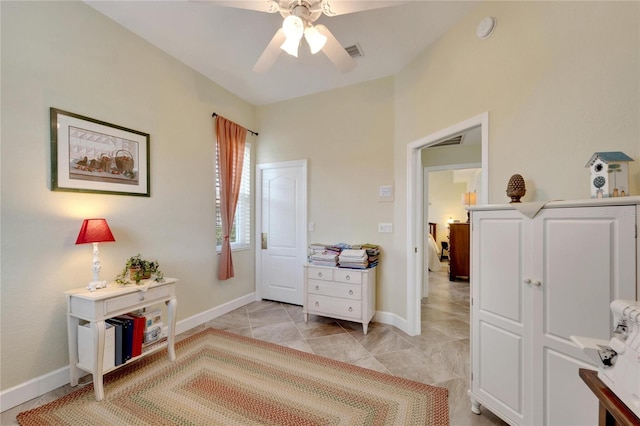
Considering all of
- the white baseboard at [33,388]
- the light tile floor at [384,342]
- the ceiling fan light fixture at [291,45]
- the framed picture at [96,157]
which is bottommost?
the light tile floor at [384,342]

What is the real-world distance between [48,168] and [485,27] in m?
3.57

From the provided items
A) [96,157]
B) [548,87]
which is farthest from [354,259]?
[96,157]

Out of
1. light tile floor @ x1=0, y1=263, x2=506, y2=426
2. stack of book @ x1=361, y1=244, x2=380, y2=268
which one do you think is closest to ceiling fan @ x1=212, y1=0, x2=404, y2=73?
stack of book @ x1=361, y1=244, x2=380, y2=268

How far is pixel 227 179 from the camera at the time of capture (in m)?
3.47

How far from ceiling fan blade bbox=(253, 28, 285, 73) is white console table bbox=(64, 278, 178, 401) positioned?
2.05m

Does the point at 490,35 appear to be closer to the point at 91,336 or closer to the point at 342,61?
the point at 342,61

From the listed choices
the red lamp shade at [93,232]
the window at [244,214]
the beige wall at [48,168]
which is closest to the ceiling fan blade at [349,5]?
the beige wall at [48,168]

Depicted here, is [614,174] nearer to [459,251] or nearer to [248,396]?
[248,396]

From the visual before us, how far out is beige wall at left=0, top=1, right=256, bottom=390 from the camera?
1.80 m

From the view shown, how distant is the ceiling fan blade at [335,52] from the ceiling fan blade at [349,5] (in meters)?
0.11

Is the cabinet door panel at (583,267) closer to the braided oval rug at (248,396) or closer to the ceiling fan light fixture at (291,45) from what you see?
the braided oval rug at (248,396)

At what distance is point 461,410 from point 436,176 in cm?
741

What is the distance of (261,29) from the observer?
2.37 meters

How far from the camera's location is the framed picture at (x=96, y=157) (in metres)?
2.00
